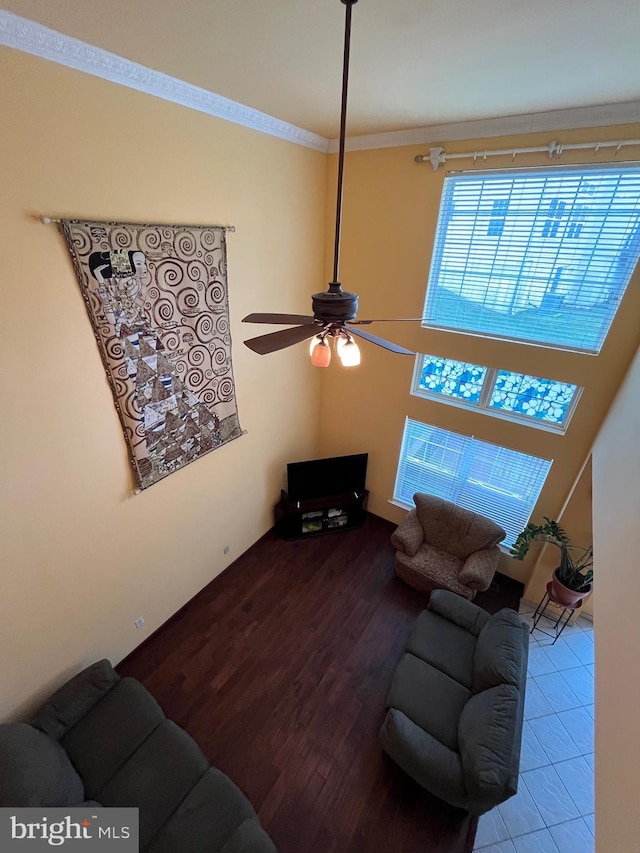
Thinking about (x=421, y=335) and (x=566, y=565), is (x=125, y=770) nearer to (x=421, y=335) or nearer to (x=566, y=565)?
(x=566, y=565)

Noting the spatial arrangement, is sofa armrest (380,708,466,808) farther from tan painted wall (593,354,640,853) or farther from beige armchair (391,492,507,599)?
beige armchair (391,492,507,599)

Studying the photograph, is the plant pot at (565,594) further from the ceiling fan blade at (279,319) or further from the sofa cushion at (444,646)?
the ceiling fan blade at (279,319)

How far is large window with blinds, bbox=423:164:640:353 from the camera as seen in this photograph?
267cm

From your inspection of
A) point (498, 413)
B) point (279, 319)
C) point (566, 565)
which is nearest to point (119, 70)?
point (279, 319)

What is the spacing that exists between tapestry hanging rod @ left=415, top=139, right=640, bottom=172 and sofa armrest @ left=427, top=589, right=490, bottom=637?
3558 millimetres

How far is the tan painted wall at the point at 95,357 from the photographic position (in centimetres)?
188

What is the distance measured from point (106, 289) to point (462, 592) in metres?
3.90

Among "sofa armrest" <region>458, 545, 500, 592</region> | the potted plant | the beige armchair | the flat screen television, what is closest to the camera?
the potted plant

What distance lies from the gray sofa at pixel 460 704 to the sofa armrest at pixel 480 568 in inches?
14.1

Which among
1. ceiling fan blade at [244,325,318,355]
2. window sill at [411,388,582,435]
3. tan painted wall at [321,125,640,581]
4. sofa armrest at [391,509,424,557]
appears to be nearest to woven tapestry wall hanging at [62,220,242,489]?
ceiling fan blade at [244,325,318,355]

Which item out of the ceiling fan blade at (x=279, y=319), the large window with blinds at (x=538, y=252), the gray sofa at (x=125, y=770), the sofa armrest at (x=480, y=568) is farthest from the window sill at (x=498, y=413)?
Answer: the gray sofa at (x=125, y=770)

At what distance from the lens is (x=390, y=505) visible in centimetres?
468

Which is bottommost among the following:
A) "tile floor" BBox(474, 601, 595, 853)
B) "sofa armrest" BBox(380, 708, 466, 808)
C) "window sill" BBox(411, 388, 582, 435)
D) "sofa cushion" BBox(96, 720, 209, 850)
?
"tile floor" BBox(474, 601, 595, 853)

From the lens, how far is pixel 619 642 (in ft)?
4.70
